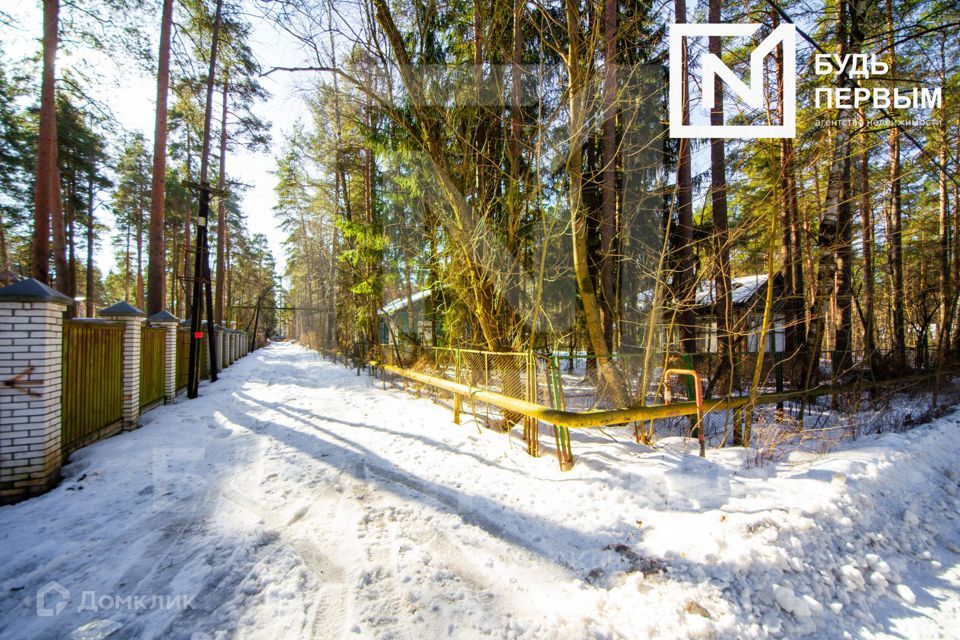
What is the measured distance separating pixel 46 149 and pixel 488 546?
40.8 ft

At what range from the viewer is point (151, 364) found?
711cm

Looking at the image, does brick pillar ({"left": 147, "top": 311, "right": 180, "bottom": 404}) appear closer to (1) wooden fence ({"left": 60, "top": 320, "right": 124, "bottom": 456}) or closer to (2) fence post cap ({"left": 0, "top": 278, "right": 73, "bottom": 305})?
(1) wooden fence ({"left": 60, "top": 320, "right": 124, "bottom": 456})

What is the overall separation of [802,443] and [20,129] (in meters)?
22.6

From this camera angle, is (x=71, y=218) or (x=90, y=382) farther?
(x=71, y=218)

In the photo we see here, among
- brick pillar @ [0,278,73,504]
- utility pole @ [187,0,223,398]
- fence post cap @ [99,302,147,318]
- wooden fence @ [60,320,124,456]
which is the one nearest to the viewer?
brick pillar @ [0,278,73,504]

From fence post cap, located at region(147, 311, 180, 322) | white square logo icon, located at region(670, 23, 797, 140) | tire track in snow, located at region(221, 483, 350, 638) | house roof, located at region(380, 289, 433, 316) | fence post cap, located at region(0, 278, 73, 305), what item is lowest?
tire track in snow, located at region(221, 483, 350, 638)

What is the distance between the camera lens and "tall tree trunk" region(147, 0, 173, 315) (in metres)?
9.62

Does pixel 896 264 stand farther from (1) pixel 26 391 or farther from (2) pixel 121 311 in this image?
(2) pixel 121 311

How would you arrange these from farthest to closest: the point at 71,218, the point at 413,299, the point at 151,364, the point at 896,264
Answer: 1. the point at 71,218
2. the point at 413,299
3. the point at 896,264
4. the point at 151,364

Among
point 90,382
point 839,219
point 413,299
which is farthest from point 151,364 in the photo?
point 839,219

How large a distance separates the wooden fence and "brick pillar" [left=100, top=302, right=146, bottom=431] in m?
0.07

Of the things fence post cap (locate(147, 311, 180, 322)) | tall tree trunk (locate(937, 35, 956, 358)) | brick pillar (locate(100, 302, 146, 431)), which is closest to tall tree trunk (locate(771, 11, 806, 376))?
tall tree trunk (locate(937, 35, 956, 358))

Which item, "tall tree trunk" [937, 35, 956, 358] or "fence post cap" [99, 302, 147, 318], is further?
"tall tree trunk" [937, 35, 956, 358]

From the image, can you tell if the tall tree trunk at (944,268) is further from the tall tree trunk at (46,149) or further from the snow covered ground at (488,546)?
the tall tree trunk at (46,149)
